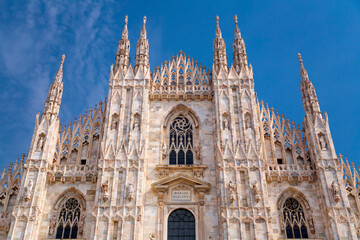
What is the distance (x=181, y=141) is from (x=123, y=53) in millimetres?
6811

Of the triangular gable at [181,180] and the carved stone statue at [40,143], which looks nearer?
the triangular gable at [181,180]

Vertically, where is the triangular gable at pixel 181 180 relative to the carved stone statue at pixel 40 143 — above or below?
below

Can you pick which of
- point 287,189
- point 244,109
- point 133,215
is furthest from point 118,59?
point 287,189

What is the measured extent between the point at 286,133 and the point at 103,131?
10.0m

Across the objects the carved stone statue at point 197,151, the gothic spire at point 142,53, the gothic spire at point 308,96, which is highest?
the gothic spire at point 142,53

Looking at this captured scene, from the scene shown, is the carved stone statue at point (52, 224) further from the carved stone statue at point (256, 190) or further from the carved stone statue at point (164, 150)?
the carved stone statue at point (256, 190)

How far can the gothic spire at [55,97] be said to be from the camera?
72.9ft

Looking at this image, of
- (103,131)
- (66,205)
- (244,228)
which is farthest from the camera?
(103,131)

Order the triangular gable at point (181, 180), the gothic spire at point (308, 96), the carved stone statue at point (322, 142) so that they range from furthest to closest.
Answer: the gothic spire at point (308, 96), the carved stone statue at point (322, 142), the triangular gable at point (181, 180)

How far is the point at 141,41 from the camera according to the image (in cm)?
2541

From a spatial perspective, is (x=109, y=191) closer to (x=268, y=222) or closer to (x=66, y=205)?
(x=66, y=205)

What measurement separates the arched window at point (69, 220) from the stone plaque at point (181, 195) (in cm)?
472

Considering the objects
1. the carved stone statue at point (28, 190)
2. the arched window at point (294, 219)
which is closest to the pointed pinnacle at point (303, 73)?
the arched window at point (294, 219)

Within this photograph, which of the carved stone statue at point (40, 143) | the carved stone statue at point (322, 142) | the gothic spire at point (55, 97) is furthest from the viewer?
the gothic spire at point (55, 97)
